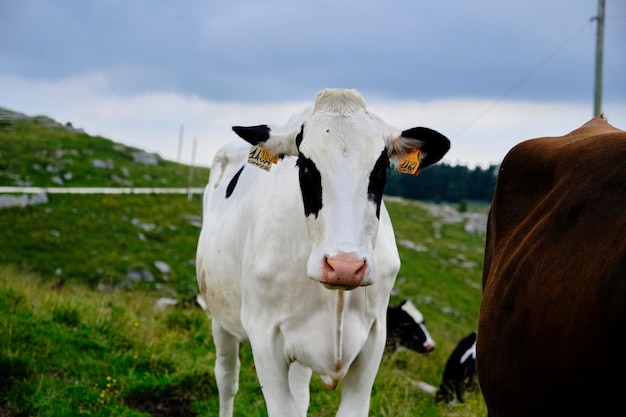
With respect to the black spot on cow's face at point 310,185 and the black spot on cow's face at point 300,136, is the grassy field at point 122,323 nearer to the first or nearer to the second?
the black spot on cow's face at point 310,185

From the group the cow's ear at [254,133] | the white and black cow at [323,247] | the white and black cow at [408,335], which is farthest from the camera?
the white and black cow at [408,335]

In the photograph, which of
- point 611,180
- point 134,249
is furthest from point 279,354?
point 134,249

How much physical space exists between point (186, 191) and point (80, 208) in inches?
366

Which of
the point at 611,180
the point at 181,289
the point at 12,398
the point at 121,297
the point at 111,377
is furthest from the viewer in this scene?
the point at 181,289

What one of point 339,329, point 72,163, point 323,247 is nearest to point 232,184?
point 339,329

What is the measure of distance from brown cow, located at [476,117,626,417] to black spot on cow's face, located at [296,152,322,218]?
103cm

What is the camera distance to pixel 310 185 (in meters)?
4.15

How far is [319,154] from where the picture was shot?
409 cm

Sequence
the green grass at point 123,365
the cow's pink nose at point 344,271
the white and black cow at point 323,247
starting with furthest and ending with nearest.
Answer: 1. the green grass at point 123,365
2. the white and black cow at point 323,247
3. the cow's pink nose at point 344,271

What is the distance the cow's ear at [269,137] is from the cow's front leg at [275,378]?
47.5 inches

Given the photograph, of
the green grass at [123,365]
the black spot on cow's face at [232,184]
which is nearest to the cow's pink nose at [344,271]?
the black spot on cow's face at [232,184]

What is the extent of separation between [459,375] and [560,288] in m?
6.49

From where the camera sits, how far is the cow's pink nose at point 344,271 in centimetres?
368

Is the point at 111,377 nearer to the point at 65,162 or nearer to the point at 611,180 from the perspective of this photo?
the point at 611,180
